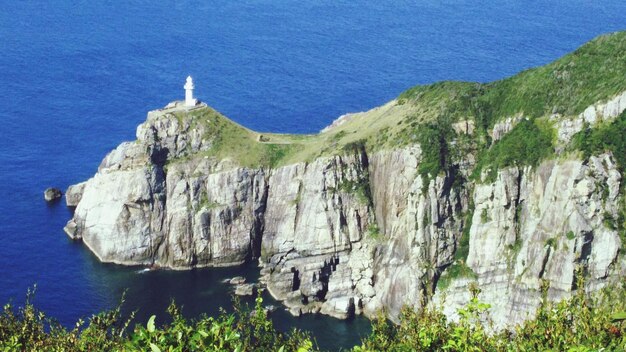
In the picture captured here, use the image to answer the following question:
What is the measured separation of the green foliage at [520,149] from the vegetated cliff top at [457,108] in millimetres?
2656

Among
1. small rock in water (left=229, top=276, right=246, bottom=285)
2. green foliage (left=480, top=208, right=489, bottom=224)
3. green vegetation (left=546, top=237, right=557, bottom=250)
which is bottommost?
small rock in water (left=229, top=276, right=246, bottom=285)

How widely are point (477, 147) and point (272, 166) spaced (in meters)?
26.4

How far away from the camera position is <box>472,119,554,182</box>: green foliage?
124 metres

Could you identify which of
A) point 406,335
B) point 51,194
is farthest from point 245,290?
point 406,335

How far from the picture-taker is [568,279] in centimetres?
11575

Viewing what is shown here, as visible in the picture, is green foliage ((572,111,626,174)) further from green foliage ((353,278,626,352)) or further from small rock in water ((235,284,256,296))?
green foliage ((353,278,626,352))

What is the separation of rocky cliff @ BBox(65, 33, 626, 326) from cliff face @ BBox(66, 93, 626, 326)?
0.51ft

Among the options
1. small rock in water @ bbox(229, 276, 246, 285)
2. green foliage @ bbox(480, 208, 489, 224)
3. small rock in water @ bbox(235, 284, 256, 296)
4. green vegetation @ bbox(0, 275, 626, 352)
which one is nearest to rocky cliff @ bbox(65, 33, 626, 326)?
green foliage @ bbox(480, 208, 489, 224)

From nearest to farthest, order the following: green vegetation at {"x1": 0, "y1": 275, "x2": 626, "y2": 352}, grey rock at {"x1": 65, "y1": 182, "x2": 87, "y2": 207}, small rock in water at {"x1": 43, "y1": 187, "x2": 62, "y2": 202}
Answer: green vegetation at {"x1": 0, "y1": 275, "x2": 626, "y2": 352}, grey rock at {"x1": 65, "y1": 182, "x2": 87, "y2": 207}, small rock in water at {"x1": 43, "y1": 187, "x2": 62, "y2": 202}

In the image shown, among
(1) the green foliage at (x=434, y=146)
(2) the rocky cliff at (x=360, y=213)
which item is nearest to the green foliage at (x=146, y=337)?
(2) the rocky cliff at (x=360, y=213)

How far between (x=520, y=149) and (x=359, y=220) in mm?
21449

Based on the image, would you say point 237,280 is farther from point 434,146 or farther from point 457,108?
point 457,108

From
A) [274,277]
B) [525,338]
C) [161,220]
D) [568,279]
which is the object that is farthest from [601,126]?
[525,338]

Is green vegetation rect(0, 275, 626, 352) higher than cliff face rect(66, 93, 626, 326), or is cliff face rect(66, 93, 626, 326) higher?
cliff face rect(66, 93, 626, 326)
